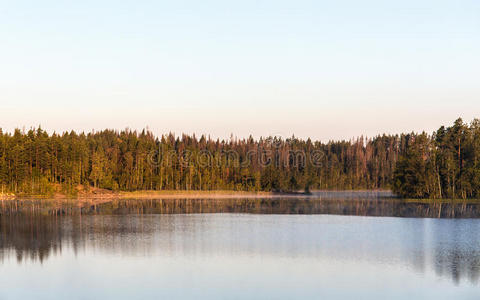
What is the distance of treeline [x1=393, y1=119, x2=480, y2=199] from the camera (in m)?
112

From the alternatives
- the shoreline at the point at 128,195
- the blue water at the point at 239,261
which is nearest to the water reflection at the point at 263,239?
the blue water at the point at 239,261

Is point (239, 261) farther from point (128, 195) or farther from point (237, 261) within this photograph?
point (128, 195)

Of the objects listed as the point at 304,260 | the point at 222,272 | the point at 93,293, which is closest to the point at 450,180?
the point at 304,260

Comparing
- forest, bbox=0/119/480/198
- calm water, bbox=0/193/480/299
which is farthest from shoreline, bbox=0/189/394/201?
calm water, bbox=0/193/480/299

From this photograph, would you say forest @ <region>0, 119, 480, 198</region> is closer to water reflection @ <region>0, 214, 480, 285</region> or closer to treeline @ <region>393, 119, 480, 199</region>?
treeline @ <region>393, 119, 480, 199</region>

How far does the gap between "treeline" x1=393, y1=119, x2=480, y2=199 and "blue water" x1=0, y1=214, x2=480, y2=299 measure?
53.5m

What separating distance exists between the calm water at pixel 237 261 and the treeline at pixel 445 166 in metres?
53.5

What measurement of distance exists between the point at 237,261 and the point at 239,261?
0.15 meters

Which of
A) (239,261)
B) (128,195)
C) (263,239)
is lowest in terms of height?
(128,195)

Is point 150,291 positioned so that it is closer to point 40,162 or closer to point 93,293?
point 93,293

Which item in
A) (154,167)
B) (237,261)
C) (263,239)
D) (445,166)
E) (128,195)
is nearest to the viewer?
(237,261)

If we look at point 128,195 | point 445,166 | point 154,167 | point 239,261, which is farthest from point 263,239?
point 154,167

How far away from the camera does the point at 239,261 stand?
122ft

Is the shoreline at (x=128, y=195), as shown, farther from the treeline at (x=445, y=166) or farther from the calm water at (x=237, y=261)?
the calm water at (x=237, y=261)
